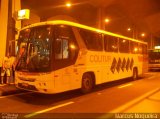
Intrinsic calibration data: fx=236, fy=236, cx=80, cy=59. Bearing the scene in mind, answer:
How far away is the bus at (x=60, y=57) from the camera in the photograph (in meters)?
8.99

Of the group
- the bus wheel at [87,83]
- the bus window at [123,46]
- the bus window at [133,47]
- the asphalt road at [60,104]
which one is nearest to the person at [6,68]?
the asphalt road at [60,104]

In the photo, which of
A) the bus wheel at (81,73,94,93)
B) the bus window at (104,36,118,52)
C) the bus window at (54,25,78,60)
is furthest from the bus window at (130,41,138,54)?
the bus window at (54,25,78,60)

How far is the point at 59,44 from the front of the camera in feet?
30.4

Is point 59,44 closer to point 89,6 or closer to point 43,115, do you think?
point 43,115

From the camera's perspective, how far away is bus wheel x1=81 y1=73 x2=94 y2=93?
36.3 feet

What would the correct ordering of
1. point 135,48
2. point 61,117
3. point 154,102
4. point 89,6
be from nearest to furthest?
point 61,117
point 154,102
point 135,48
point 89,6

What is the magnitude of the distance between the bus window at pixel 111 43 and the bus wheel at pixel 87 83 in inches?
94.5

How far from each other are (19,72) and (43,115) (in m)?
3.22

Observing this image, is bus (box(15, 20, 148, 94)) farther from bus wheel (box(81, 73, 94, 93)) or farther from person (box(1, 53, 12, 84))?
person (box(1, 53, 12, 84))

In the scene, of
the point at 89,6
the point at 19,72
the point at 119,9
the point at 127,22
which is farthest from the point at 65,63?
the point at 127,22

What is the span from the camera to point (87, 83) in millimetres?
11320

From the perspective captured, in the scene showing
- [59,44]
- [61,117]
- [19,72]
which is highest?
[59,44]

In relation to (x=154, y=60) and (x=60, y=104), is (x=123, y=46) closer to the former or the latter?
(x=60, y=104)

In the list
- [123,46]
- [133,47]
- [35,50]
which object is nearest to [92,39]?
[35,50]
